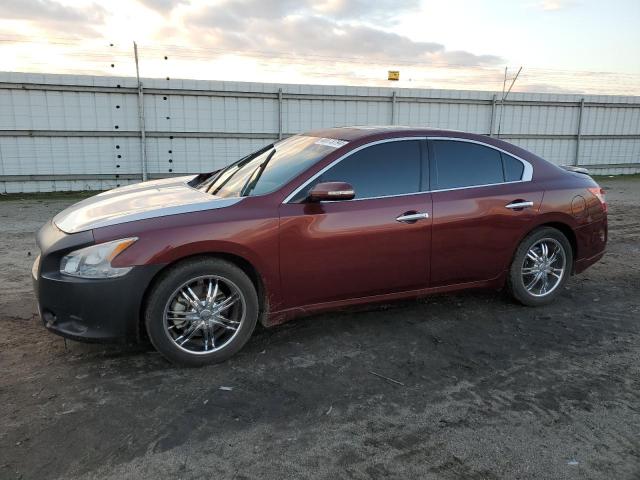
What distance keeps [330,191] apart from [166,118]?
992 cm

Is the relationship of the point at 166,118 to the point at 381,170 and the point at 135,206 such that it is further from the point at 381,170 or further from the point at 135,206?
the point at 381,170

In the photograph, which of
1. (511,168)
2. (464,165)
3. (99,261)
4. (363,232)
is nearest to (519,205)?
(511,168)

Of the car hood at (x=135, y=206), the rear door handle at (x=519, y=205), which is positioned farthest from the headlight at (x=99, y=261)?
the rear door handle at (x=519, y=205)

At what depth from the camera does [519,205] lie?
4.64m

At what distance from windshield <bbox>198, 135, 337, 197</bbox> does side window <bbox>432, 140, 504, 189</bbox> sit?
3.14 ft

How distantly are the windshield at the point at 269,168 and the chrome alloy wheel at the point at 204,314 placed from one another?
31.2 inches

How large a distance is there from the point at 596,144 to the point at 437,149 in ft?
50.1

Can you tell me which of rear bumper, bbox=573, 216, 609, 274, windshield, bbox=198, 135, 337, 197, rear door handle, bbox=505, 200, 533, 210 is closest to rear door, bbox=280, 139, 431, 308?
windshield, bbox=198, 135, 337, 197

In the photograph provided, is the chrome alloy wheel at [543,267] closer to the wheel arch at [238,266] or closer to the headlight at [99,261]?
the wheel arch at [238,266]

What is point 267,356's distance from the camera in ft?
12.7

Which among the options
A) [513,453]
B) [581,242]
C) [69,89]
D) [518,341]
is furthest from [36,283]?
[69,89]

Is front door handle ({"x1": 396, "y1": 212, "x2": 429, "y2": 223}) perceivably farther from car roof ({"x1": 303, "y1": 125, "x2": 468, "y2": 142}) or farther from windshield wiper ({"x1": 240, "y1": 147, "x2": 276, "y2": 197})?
windshield wiper ({"x1": 240, "y1": 147, "x2": 276, "y2": 197})

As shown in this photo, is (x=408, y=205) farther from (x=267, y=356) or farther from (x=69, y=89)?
(x=69, y=89)

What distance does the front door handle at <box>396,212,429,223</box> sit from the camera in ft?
13.5
